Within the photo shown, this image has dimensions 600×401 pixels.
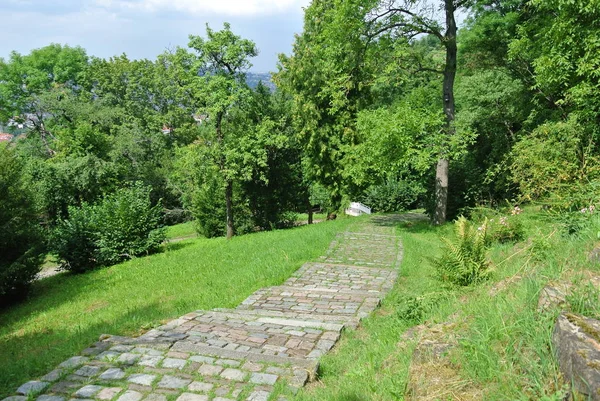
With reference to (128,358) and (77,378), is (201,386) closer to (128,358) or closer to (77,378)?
(128,358)

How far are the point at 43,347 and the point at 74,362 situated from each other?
7.99 ft

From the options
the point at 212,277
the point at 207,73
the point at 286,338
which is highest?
the point at 207,73

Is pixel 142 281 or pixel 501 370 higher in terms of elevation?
pixel 501 370

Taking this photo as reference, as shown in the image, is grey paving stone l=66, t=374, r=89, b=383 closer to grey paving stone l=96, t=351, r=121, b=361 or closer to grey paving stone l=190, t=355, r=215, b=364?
grey paving stone l=96, t=351, r=121, b=361

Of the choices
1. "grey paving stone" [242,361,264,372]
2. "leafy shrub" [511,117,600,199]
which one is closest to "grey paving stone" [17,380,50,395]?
"grey paving stone" [242,361,264,372]

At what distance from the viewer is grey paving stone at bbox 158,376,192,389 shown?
403cm

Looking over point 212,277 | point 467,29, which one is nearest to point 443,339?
point 212,277

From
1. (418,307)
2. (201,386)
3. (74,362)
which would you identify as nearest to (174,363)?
(201,386)

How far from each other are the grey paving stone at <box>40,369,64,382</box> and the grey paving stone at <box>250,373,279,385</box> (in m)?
1.99

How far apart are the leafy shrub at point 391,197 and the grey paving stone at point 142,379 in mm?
25676

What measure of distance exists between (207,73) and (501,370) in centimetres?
1791

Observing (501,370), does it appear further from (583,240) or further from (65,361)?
(65,361)

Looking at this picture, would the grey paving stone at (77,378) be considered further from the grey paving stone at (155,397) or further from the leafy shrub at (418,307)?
the leafy shrub at (418,307)

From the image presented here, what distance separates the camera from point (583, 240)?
517 centimetres
